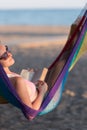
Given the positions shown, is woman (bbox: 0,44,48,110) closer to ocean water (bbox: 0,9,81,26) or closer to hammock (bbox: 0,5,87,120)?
hammock (bbox: 0,5,87,120)

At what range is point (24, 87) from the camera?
164 inches

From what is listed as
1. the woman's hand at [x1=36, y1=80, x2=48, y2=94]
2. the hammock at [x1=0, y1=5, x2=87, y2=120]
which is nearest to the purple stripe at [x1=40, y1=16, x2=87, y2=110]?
the hammock at [x1=0, y1=5, x2=87, y2=120]

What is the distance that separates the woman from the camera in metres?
4.14

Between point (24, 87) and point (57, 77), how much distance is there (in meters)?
0.53

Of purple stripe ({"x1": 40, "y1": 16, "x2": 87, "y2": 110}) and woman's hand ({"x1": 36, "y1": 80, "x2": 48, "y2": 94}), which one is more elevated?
purple stripe ({"x1": 40, "y1": 16, "x2": 87, "y2": 110})

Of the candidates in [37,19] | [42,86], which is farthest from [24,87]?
[37,19]

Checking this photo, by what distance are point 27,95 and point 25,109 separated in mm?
128

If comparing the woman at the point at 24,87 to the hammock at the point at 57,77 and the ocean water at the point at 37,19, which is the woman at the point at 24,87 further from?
the ocean water at the point at 37,19

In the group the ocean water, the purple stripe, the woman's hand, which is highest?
the purple stripe

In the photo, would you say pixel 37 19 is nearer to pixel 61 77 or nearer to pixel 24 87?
pixel 61 77

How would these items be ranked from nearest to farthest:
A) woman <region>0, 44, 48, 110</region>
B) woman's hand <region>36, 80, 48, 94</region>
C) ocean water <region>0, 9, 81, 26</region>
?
woman <region>0, 44, 48, 110</region>
woman's hand <region>36, 80, 48, 94</region>
ocean water <region>0, 9, 81, 26</region>

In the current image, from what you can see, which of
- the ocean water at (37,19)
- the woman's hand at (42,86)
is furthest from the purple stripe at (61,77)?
the ocean water at (37,19)

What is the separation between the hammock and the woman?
0.05m

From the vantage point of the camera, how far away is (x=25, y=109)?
4.19 m
